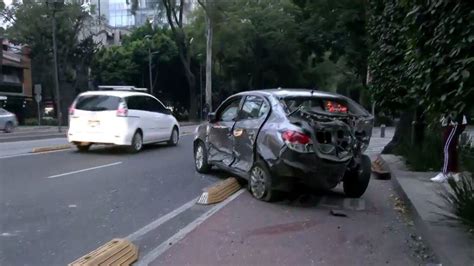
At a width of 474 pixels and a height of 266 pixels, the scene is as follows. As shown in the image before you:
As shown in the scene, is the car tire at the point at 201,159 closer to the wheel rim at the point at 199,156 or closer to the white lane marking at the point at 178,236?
the wheel rim at the point at 199,156

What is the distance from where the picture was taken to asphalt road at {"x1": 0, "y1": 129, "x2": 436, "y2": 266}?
5.79 metres

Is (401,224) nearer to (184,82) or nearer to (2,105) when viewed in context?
(2,105)

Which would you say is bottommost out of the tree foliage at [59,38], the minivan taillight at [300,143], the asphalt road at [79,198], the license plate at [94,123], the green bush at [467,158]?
the asphalt road at [79,198]

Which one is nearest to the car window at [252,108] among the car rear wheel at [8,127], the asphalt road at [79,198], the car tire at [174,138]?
the asphalt road at [79,198]

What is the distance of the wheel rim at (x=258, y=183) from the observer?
8.35m

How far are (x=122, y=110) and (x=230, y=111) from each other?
5.15 metres

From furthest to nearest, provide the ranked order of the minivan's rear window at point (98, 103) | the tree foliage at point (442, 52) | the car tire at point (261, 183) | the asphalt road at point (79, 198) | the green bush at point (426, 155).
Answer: the minivan's rear window at point (98, 103) < the green bush at point (426, 155) < the car tire at point (261, 183) < the asphalt road at point (79, 198) < the tree foliage at point (442, 52)

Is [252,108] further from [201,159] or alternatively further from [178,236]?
[178,236]

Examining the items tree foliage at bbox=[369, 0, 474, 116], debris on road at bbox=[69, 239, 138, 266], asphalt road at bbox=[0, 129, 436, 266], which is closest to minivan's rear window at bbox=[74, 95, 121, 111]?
asphalt road at bbox=[0, 129, 436, 266]

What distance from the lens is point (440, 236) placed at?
579 cm

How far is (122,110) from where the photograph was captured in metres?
14.5

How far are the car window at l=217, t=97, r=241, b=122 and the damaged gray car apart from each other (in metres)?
0.02

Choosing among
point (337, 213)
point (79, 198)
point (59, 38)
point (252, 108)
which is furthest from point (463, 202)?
point (59, 38)

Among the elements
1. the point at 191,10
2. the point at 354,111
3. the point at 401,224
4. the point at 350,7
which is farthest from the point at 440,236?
the point at 191,10
